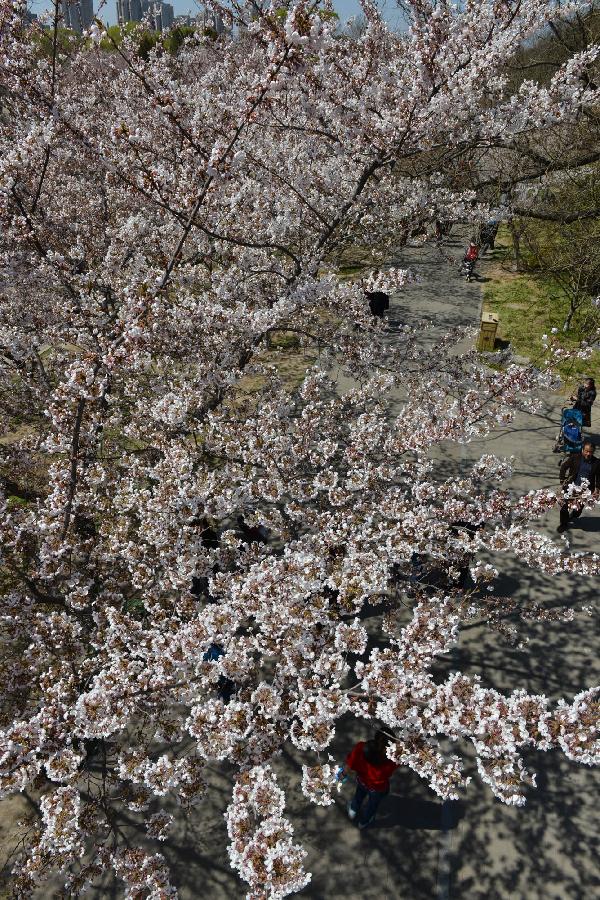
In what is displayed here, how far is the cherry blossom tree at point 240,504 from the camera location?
332 centimetres

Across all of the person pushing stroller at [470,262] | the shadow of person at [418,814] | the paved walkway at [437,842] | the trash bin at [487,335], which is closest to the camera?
the paved walkway at [437,842]

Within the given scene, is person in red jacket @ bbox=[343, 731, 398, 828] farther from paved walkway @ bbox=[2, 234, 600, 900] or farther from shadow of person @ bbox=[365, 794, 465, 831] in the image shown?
paved walkway @ bbox=[2, 234, 600, 900]

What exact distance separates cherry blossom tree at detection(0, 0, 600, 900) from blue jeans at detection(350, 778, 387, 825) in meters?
0.75

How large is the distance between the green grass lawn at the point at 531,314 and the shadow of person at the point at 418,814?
9.68m

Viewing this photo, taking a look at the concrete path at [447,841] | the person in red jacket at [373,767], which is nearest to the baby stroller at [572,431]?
the concrete path at [447,841]

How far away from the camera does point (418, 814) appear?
4824 mm

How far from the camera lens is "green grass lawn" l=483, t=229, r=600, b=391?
39.3ft

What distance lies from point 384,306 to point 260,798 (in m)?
13.0

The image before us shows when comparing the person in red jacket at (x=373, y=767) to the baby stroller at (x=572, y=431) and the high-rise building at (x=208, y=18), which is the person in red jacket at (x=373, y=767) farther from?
the high-rise building at (x=208, y=18)

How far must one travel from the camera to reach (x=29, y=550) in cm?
486

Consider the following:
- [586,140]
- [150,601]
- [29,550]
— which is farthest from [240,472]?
[586,140]

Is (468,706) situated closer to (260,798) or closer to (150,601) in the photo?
(260,798)

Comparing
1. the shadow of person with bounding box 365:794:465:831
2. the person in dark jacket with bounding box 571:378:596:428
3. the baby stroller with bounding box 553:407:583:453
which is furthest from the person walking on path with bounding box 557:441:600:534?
the shadow of person with bounding box 365:794:465:831

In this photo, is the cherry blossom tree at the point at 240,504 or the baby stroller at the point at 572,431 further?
the baby stroller at the point at 572,431
